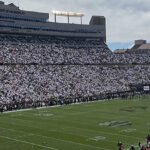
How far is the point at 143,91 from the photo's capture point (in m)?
55.8

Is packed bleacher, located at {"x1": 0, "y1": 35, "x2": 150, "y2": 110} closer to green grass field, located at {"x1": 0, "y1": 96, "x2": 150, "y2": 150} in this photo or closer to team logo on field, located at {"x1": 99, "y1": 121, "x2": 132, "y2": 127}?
green grass field, located at {"x1": 0, "y1": 96, "x2": 150, "y2": 150}

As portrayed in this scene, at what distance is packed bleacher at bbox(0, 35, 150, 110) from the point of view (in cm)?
4578

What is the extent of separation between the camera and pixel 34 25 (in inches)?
2522

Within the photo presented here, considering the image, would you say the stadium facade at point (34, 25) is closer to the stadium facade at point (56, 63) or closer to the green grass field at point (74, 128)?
the stadium facade at point (56, 63)

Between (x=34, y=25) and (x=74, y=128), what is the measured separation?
133 feet

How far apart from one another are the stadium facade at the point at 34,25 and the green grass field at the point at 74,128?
27.5 metres

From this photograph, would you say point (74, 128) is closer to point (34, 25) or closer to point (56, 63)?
point (56, 63)

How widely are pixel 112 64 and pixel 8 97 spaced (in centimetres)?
3010

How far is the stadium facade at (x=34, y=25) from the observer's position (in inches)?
2351

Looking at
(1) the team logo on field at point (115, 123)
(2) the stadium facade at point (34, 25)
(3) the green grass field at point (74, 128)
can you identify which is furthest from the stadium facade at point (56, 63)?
(1) the team logo on field at point (115, 123)

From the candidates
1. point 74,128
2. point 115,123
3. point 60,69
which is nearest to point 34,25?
point 60,69

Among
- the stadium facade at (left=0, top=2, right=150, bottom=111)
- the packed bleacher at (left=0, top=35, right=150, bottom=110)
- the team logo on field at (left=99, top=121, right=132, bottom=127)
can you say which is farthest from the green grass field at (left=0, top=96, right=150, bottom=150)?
the packed bleacher at (left=0, top=35, right=150, bottom=110)

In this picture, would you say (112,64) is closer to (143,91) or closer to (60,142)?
(143,91)

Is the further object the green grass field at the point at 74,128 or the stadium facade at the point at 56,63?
the stadium facade at the point at 56,63
